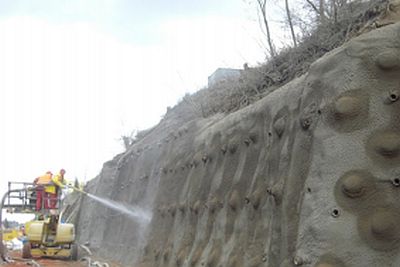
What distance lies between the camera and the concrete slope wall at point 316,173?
629 cm

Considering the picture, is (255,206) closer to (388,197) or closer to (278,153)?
(278,153)

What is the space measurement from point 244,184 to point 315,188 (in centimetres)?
406

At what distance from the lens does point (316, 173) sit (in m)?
6.68

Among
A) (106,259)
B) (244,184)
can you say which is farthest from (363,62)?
(106,259)

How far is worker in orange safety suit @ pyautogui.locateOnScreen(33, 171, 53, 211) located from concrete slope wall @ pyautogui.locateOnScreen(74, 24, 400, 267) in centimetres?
1186

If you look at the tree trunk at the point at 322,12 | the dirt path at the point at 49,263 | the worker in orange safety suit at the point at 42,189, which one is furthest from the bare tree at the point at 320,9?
the worker in orange safety suit at the point at 42,189

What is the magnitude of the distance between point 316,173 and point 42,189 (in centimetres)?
1816

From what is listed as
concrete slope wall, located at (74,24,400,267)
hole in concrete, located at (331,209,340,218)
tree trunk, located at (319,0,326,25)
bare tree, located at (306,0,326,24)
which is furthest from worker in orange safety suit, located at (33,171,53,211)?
hole in concrete, located at (331,209,340,218)

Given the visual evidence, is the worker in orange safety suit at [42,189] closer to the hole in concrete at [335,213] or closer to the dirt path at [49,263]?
the dirt path at [49,263]

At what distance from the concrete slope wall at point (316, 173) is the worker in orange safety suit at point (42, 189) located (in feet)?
38.9

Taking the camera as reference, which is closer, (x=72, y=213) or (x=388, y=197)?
(x=388, y=197)

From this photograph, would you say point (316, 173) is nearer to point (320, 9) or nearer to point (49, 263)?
point (320, 9)

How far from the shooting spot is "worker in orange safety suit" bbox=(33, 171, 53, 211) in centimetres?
2327

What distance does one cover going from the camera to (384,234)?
20.3 feet
